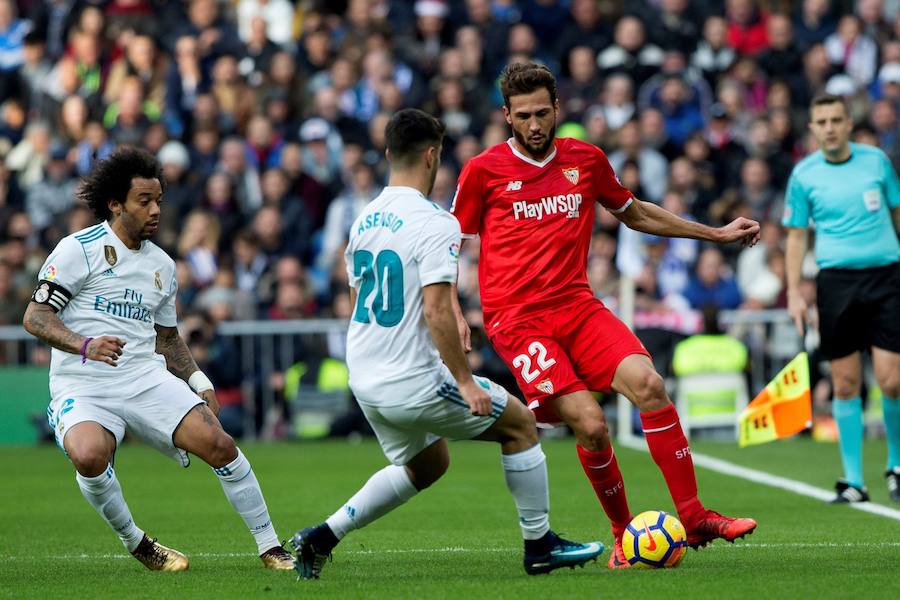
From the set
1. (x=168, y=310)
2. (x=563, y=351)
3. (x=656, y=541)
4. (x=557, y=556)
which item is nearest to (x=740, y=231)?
(x=563, y=351)

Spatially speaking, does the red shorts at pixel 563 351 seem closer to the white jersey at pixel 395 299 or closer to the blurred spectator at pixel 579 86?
the white jersey at pixel 395 299

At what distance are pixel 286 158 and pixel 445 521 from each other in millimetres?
9979

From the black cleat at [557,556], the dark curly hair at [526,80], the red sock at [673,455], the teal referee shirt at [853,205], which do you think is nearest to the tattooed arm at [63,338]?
the black cleat at [557,556]

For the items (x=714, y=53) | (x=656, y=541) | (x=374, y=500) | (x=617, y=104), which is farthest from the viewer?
(x=714, y=53)

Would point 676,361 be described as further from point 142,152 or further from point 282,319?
point 142,152

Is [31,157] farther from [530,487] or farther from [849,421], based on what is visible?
[530,487]

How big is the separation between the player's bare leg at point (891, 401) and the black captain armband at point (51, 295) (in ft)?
19.2

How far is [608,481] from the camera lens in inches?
321

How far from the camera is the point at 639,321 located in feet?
58.6

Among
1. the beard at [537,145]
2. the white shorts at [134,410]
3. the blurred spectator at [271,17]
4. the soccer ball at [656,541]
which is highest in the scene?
the blurred spectator at [271,17]

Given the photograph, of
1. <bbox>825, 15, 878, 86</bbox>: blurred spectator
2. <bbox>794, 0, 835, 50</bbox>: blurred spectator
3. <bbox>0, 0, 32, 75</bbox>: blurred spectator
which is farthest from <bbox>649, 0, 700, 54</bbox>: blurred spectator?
<bbox>0, 0, 32, 75</bbox>: blurred spectator

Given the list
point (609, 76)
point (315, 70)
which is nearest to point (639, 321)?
point (609, 76)

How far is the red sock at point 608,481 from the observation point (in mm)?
8109

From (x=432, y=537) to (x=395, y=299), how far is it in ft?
9.15
